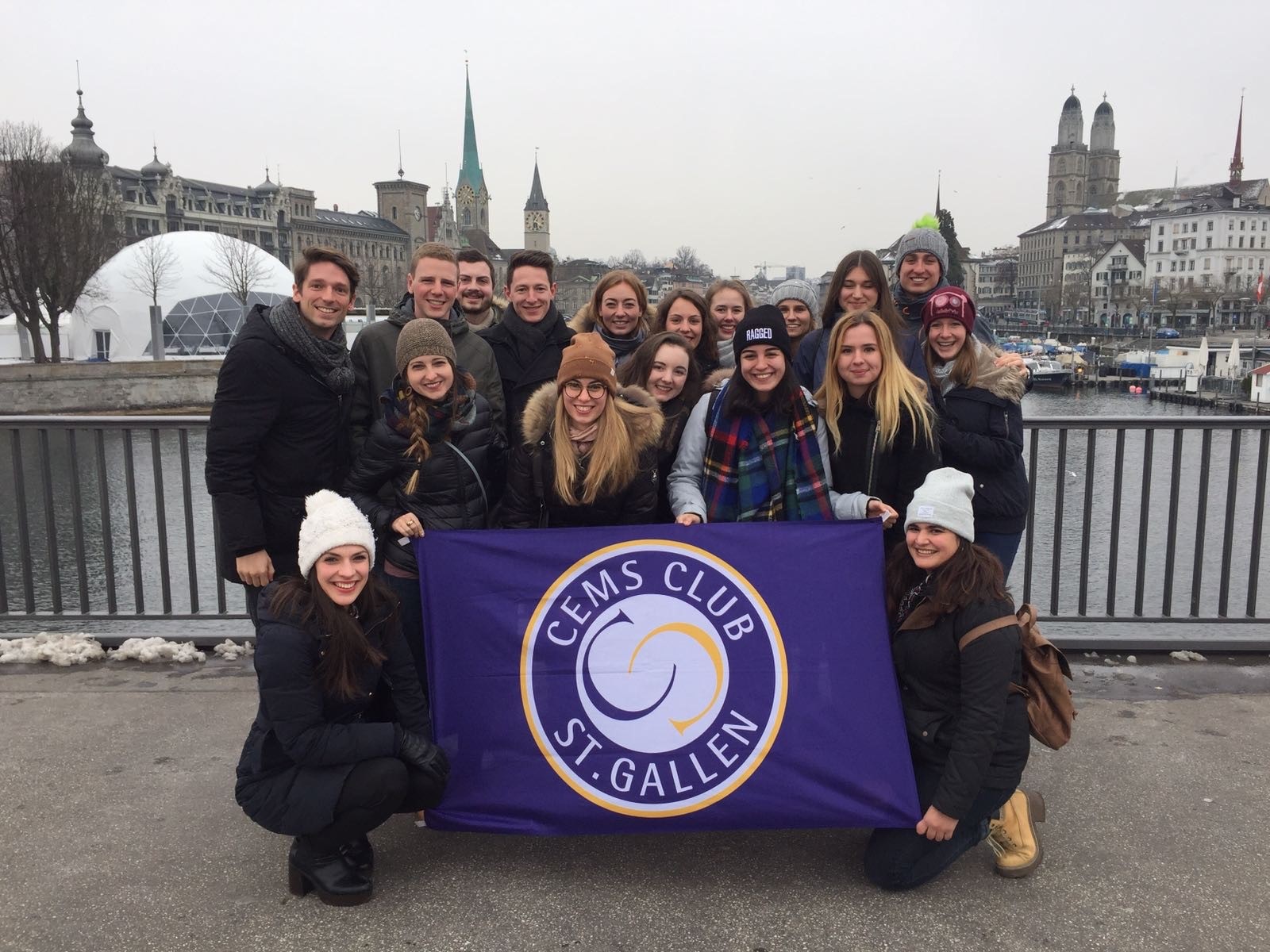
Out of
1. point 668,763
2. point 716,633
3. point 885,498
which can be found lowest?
point 668,763

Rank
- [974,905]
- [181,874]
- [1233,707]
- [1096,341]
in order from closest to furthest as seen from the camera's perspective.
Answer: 1. [974,905]
2. [181,874]
3. [1233,707]
4. [1096,341]

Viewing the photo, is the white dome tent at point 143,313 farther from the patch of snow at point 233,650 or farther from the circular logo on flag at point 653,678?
the circular logo on flag at point 653,678

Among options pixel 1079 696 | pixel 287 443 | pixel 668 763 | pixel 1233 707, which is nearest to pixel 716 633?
pixel 668 763

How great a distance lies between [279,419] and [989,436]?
2679mm

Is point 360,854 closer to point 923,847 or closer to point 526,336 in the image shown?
point 923,847

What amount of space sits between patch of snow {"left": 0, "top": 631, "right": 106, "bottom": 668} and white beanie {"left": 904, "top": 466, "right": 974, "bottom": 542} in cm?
422

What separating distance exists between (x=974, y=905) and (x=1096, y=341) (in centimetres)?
10166

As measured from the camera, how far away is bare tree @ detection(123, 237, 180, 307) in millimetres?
54344

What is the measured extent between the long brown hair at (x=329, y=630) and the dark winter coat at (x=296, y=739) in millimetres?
19

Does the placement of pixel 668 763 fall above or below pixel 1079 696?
above

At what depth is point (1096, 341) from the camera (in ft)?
305

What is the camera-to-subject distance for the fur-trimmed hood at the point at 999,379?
3574mm

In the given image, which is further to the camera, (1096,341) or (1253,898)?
(1096,341)

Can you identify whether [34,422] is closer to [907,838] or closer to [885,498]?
[885,498]
